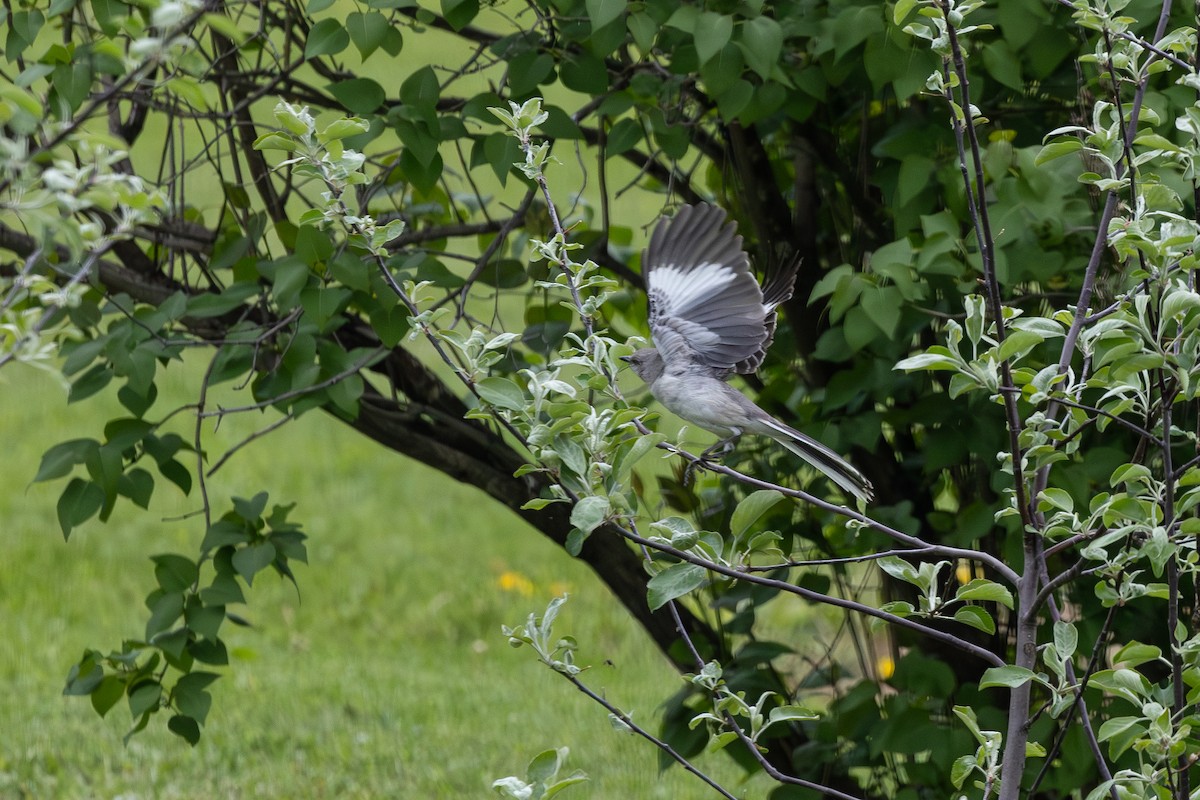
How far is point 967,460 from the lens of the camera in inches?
125

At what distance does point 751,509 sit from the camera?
169 cm

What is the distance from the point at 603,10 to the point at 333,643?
4.41 m

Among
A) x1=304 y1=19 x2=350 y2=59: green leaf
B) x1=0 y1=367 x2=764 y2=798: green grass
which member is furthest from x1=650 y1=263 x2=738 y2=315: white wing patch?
x1=0 y1=367 x2=764 y2=798: green grass

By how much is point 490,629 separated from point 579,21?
4101mm

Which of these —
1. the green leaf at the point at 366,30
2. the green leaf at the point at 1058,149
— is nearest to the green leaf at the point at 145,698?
the green leaf at the point at 366,30

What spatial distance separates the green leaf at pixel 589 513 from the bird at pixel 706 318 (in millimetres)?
1025

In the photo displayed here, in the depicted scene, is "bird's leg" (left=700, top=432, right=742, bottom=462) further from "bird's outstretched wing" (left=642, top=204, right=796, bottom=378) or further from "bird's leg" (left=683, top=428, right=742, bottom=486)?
"bird's outstretched wing" (left=642, top=204, right=796, bottom=378)

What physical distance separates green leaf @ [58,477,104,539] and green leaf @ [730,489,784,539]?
173 centimetres

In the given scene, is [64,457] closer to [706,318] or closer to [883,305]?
[706,318]

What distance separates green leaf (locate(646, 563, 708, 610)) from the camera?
5.24ft

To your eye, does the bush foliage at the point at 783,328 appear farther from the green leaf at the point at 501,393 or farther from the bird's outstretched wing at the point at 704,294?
the bird's outstretched wing at the point at 704,294

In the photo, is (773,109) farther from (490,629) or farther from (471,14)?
(490,629)

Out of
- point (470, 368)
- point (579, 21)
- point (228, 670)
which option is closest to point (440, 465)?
point (579, 21)

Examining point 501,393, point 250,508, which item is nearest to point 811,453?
point 501,393
